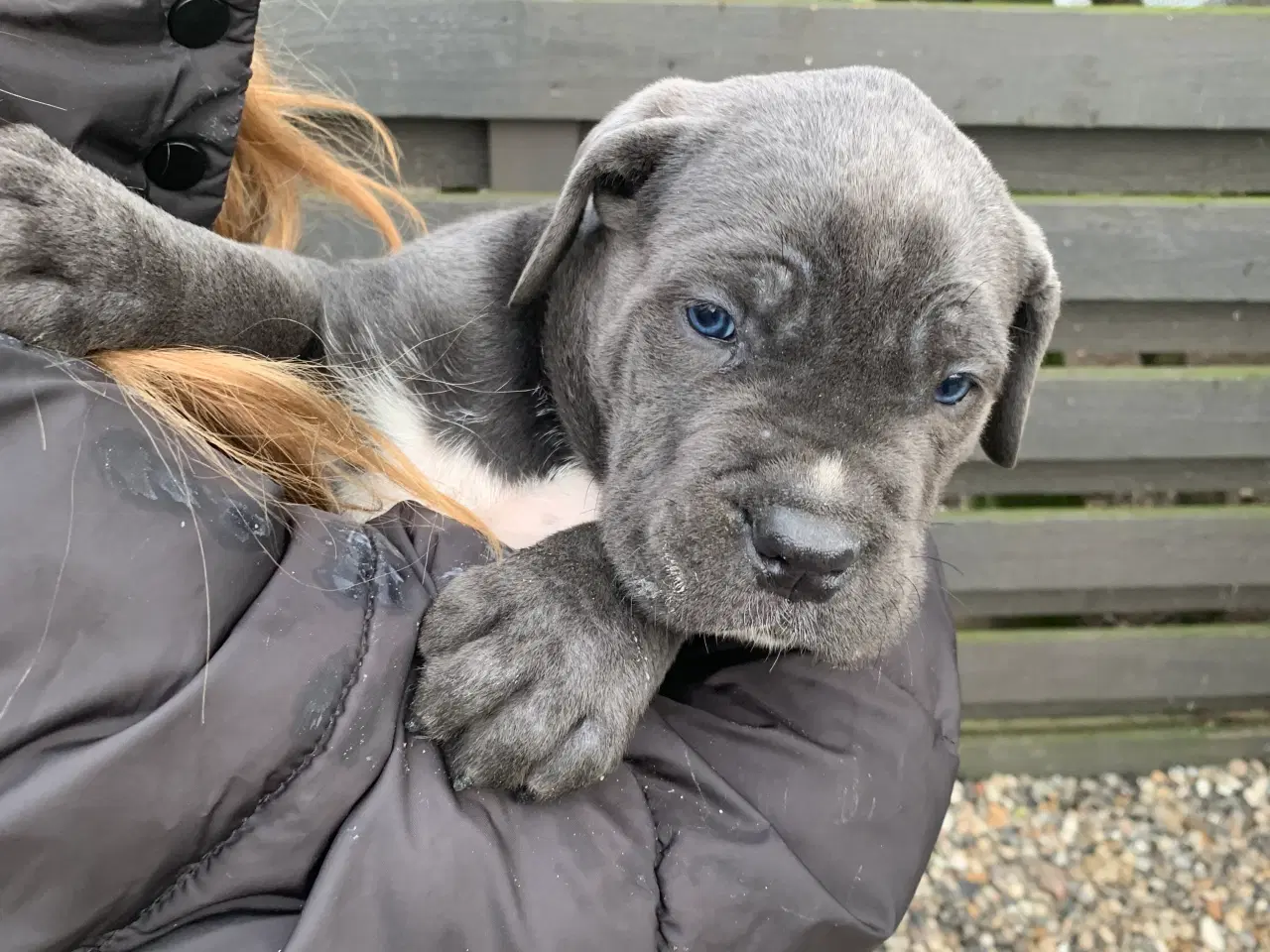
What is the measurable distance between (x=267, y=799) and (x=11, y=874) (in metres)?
0.24

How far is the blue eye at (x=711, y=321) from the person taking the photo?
1709mm

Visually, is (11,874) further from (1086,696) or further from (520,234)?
(1086,696)

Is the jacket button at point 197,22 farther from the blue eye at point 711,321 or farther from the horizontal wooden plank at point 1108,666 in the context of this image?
the horizontal wooden plank at point 1108,666

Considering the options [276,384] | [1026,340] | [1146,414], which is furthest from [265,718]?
[1146,414]

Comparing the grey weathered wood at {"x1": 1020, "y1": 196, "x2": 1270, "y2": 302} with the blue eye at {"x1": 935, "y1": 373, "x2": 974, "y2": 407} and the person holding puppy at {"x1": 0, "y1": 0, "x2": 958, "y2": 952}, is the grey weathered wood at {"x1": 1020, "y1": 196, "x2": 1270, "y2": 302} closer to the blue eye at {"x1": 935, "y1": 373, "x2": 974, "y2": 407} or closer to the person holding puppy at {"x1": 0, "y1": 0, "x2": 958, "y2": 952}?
the blue eye at {"x1": 935, "y1": 373, "x2": 974, "y2": 407}

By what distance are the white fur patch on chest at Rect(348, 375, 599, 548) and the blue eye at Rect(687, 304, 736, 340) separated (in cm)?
43

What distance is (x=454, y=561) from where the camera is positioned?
4.80ft

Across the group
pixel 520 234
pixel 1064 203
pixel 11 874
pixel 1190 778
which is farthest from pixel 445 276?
pixel 1190 778

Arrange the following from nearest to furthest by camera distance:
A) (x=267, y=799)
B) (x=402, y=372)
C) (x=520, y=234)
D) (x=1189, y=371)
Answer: (x=267, y=799) → (x=402, y=372) → (x=520, y=234) → (x=1189, y=371)

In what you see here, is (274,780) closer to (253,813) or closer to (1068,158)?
(253,813)

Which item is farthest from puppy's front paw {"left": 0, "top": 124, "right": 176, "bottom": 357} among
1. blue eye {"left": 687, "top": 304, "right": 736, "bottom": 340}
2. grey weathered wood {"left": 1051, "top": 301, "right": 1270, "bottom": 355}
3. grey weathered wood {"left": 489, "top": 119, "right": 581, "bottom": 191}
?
grey weathered wood {"left": 1051, "top": 301, "right": 1270, "bottom": 355}

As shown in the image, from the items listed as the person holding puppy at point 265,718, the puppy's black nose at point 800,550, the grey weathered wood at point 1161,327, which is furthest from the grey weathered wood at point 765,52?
the puppy's black nose at point 800,550

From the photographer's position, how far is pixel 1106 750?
4293 mm

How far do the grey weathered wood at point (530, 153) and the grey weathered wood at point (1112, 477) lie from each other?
1918 millimetres
